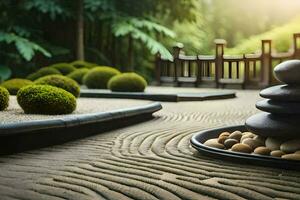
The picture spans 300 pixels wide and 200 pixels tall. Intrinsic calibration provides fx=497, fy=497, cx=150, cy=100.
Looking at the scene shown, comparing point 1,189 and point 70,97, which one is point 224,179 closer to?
point 1,189

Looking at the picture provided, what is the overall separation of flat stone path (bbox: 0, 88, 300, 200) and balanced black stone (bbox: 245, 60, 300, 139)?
2.15 ft

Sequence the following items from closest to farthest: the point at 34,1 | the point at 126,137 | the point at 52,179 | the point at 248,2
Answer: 1. the point at 52,179
2. the point at 126,137
3. the point at 34,1
4. the point at 248,2

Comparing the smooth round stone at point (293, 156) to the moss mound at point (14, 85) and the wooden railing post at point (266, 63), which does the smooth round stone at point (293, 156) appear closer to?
the moss mound at point (14, 85)


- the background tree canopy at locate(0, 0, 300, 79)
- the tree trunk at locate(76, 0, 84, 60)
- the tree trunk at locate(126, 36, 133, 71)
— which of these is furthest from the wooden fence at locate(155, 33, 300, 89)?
the tree trunk at locate(76, 0, 84, 60)

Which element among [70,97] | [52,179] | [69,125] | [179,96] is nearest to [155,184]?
[52,179]

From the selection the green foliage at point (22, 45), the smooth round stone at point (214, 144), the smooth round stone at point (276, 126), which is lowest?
the smooth round stone at point (214, 144)

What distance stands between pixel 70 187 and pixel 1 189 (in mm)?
514

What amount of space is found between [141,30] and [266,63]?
A: 5680mm

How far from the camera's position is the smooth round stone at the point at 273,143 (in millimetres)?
4953

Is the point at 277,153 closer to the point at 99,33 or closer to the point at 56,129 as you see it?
the point at 56,129

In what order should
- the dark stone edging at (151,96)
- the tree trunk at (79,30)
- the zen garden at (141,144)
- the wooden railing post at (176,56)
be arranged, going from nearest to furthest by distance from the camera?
1. the zen garden at (141,144)
2. the dark stone edging at (151,96)
3. the wooden railing post at (176,56)
4. the tree trunk at (79,30)

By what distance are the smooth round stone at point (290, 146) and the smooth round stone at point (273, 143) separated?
11cm

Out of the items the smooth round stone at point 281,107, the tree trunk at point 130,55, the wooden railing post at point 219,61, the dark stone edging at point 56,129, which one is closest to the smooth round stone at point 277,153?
the smooth round stone at point 281,107

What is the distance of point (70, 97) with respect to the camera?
7.72 meters
